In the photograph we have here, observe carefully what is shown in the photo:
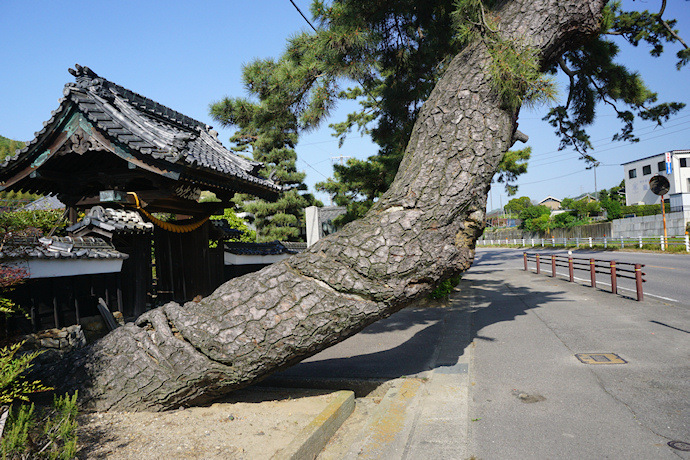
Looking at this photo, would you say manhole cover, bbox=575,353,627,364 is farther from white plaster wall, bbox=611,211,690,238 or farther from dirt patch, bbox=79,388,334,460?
white plaster wall, bbox=611,211,690,238

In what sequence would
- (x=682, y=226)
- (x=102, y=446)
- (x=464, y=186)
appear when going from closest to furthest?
(x=102, y=446)
(x=464, y=186)
(x=682, y=226)

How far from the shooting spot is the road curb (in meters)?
3.00

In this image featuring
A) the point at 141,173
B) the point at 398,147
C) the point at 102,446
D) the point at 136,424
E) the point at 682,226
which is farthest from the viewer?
the point at 682,226

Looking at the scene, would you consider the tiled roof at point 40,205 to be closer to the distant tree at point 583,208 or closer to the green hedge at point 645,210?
the green hedge at point 645,210

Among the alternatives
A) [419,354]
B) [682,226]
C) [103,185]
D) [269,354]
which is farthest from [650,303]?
[682,226]

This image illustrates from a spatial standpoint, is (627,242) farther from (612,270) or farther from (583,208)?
(612,270)

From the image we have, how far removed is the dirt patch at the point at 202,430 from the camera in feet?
A: 9.63

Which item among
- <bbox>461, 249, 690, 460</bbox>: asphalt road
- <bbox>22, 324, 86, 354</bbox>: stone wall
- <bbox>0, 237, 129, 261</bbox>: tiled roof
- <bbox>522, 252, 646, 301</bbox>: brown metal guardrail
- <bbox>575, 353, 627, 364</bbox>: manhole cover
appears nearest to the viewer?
<bbox>461, 249, 690, 460</bbox>: asphalt road

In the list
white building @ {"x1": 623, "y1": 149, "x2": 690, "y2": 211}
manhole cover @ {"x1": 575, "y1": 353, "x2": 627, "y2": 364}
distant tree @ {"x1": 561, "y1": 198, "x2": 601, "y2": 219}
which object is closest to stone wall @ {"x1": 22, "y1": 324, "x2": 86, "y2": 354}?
manhole cover @ {"x1": 575, "y1": 353, "x2": 627, "y2": 364}

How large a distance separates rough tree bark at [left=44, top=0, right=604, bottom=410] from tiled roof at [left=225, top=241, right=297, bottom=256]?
15.4 ft

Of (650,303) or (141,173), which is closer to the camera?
(141,173)

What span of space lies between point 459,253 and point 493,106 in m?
1.48

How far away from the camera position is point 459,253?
3.96m

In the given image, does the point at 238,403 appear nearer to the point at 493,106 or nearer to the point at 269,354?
the point at 269,354
